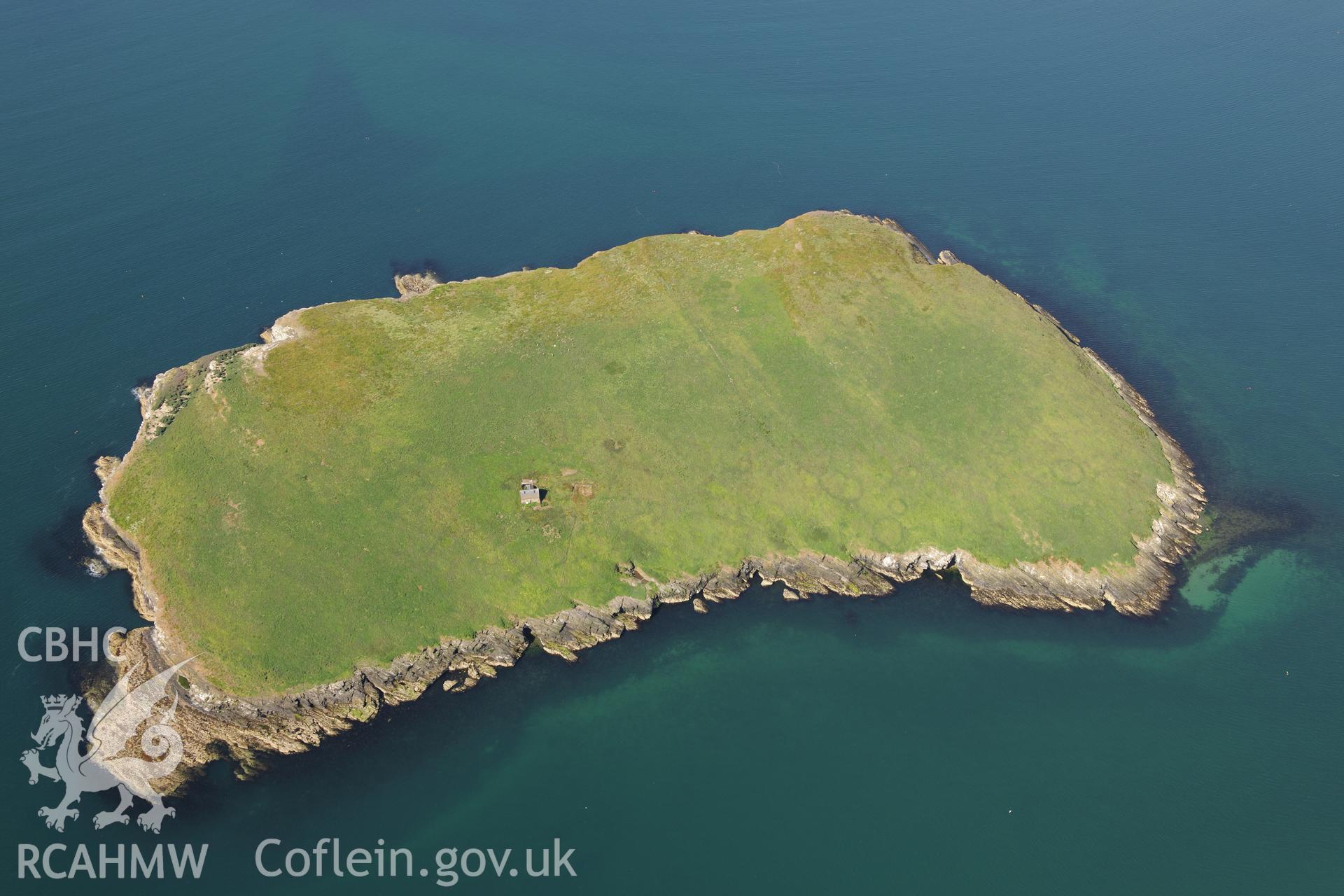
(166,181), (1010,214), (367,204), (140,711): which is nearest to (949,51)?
(1010,214)

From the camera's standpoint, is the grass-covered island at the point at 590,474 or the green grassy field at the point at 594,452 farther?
the green grassy field at the point at 594,452

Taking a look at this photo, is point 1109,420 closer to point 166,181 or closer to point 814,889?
point 814,889

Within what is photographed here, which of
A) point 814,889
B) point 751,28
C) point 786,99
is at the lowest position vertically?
point 814,889

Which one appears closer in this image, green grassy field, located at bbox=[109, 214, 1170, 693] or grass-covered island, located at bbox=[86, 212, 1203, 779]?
grass-covered island, located at bbox=[86, 212, 1203, 779]

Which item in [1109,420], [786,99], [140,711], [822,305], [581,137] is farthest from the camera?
[786,99]
